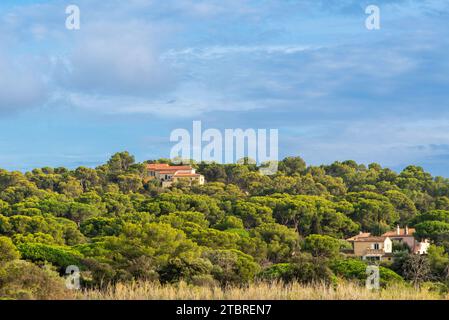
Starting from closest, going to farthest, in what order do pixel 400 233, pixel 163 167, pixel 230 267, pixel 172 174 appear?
pixel 230 267, pixel 400 233, pixel 172 174, pixel 163 167

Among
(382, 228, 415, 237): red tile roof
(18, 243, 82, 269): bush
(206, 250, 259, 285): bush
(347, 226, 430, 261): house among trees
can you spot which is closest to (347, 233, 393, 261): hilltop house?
(347, 226, 430, 261): house among trees

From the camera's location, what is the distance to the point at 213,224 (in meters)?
60.8

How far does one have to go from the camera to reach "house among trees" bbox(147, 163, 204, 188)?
9762cm

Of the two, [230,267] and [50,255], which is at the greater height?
[50,255]

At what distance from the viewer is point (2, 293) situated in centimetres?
1705

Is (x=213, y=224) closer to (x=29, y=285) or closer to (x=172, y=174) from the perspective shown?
(x=172, y=174)

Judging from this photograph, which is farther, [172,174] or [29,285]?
[172,174]

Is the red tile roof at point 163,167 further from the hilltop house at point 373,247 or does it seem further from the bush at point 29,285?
Answer: the bush at point 29,285

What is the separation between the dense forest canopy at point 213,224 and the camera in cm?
2891

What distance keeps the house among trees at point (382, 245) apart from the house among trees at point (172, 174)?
3825 cm

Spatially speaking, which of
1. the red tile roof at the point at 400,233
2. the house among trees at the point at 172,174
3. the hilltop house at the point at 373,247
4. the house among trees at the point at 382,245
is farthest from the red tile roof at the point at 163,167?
the hilltop house at the point at 373,247

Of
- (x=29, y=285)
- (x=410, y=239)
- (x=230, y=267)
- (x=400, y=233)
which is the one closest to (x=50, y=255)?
(x=230, y=267)

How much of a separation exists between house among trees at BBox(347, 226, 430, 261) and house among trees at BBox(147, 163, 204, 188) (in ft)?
125

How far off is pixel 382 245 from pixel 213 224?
13.8 metres
